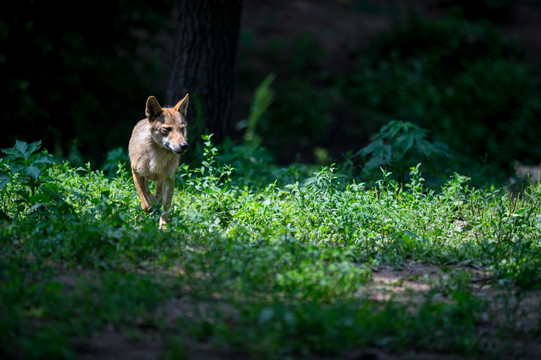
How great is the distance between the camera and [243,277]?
443 cm

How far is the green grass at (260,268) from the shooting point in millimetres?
3664

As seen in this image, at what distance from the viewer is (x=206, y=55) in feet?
28.3

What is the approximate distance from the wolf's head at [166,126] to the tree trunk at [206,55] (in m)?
2.28

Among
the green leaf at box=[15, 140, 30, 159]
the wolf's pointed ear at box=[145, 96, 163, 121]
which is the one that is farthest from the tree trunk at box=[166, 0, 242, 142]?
the green leaf at box=[15, 140, 30, 159]

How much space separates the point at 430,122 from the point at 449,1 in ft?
24.8

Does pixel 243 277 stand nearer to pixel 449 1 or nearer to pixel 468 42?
pixel 468 42

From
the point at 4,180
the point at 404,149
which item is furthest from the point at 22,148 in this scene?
the point at 404,149

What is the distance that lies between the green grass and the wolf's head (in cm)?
62

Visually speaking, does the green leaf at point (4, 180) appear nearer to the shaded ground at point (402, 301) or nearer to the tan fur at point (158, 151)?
the tan fur at point (158, 151)

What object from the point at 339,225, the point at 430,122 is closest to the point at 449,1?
the point at 430,122

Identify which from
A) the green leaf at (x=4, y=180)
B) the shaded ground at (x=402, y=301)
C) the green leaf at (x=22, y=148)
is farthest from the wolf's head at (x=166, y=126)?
the shaded ground at (x=402, y=301)

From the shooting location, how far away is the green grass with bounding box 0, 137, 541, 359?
12.0 feet

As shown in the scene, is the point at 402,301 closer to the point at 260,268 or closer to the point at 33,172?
the point at 260,268

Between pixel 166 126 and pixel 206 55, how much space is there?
2811 millimetres
